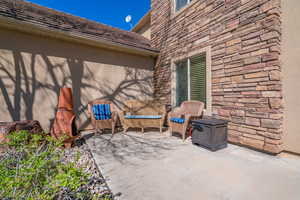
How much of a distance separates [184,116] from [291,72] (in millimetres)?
2269

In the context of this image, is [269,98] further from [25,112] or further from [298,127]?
[25,112]

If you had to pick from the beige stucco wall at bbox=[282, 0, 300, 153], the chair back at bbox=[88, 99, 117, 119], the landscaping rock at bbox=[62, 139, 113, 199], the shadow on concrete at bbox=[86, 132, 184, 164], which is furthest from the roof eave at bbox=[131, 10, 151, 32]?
the landscaping rock at bbox=[62, 139, 113, 199]

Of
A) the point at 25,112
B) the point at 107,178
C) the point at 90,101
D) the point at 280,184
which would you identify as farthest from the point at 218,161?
the point at 25,112

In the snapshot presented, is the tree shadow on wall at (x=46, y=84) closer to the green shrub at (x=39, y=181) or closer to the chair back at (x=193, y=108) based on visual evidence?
the chair back at (x=193, y=108)

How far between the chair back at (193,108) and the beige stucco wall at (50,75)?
7.71 feet

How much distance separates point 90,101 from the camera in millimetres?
4488

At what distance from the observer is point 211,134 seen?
2.68 meters

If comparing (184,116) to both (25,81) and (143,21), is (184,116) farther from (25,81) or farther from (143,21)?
(143,21)

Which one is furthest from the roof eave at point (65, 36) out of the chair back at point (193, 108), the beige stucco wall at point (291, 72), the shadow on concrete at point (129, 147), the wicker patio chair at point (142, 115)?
the beige stucco wall at point (291, 72)

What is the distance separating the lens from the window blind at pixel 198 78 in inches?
148

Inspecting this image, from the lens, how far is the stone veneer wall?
2438 mm

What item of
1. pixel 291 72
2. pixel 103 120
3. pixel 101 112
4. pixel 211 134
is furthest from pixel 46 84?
pixel 291 72

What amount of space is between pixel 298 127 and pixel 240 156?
1097 millimetres

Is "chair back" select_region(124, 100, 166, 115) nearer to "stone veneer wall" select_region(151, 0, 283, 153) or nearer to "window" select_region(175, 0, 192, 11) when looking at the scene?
"stone veneer wall" select_region(151, 0, 283, 153)
